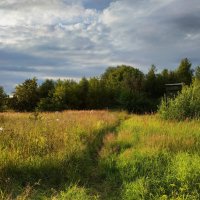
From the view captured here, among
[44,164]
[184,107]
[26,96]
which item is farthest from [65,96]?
[44,164]

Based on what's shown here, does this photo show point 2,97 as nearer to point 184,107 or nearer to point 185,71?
point 184,107

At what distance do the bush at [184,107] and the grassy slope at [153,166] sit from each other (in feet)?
20.0

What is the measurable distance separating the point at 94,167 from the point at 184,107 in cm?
1005

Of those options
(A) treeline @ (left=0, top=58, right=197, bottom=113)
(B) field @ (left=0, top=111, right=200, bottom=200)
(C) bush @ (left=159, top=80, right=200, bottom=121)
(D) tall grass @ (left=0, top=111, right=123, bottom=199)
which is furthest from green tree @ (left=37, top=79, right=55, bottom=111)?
(D) tall grass @ (left=0, top=111, right=123, bottom=199)

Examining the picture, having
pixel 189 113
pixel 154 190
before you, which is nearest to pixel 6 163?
pixel 154 190

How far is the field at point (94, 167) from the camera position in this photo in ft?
23.5

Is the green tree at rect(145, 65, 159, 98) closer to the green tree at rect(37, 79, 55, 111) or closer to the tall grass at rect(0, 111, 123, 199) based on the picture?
the green tree at rect(37, 79, 55, 111)

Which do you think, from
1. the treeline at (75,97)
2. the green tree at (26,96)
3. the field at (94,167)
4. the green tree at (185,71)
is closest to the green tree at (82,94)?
the treeline at (75,97)

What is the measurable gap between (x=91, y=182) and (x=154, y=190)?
1.66 meters

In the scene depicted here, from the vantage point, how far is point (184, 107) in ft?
60.3

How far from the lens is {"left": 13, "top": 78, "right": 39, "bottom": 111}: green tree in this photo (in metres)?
36.5

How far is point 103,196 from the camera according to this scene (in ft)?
24.5

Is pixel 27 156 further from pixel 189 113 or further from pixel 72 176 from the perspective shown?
pixel 189 113

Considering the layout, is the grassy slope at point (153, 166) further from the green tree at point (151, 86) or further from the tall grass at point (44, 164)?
the green tree at point (151, 86)
